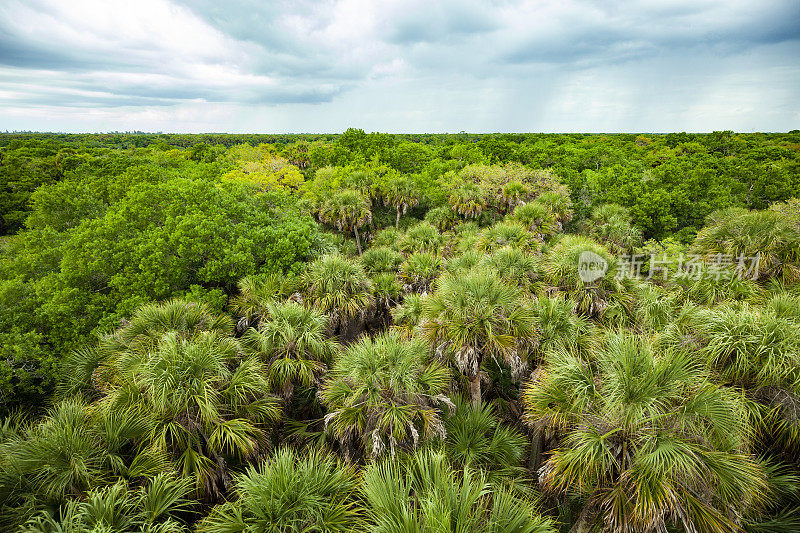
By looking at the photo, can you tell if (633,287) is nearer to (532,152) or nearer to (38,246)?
(38,246)

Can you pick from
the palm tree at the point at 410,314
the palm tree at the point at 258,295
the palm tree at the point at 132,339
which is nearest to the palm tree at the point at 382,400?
the palm tree at the point at 410,314

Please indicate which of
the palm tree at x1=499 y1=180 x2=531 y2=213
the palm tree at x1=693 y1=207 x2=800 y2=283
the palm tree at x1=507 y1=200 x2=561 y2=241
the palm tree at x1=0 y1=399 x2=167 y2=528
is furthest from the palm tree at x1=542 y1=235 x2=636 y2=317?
the palm tree at x1=499 y1=180 x2=531 y2=213

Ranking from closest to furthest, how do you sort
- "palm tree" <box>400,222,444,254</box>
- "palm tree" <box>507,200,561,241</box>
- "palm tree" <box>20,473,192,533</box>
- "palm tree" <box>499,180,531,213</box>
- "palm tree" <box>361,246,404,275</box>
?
"palm tree" <box>20,473,192,533</box>, "palm tree" <box>361,246,404,275</box>, "palm tree" <box>400,222,444,254</box>, "palm tree" <box>507,200,561,241</box>, "palm tree" <box>499,180,531,213</box>

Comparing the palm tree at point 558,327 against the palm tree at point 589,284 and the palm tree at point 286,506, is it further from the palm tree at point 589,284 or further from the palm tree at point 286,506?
the palm tree at point 286,506

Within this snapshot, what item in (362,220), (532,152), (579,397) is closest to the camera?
(579,397)

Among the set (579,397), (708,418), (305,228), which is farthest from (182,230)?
(708,418)

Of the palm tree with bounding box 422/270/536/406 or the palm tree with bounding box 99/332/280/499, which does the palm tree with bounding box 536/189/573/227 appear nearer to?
the palm tree with bounding box 422/270/536/406

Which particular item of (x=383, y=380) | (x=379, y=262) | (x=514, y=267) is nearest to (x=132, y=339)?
(x=383, y=380)
